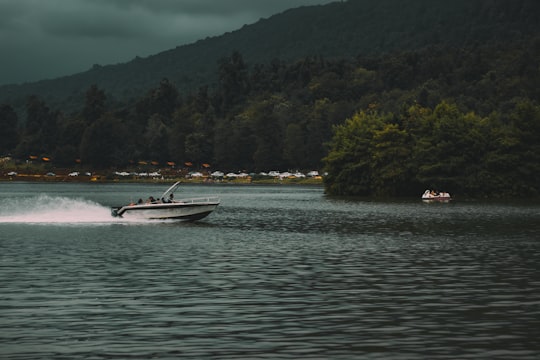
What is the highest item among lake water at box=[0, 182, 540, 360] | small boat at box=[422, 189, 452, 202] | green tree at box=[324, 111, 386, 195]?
A: green tree at box=[324, 111, 386, 195]

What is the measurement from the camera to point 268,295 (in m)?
37.6

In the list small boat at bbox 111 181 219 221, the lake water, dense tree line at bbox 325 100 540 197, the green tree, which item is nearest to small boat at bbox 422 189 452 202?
dense tree line at bbox 325 100 540 197

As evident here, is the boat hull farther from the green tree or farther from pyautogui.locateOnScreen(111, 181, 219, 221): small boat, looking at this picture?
the green tree

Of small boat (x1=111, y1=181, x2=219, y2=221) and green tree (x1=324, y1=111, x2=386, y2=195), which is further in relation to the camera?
green tree (x1=324, y1=111, x2=386, y2=195)

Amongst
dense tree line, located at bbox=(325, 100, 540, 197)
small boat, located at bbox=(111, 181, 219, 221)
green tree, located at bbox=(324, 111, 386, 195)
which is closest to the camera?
small boat, located at bbox=(111, 181, 219, 221)

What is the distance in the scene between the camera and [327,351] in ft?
85.0

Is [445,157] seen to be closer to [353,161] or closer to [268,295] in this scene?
[353,161]

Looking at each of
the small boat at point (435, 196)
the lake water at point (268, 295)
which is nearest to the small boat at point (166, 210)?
the lake water at point (268, 295)

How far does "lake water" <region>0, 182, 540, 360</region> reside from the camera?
2684cm

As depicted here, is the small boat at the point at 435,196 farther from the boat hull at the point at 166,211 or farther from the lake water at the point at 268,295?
the lake water at the point at 268,295

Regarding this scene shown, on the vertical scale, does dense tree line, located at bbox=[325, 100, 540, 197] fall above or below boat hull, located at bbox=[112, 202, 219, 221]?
above

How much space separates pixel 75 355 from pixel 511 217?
3281 inches

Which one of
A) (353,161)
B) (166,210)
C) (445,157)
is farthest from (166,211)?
(353,161)

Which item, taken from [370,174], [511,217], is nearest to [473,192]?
[370,174]
